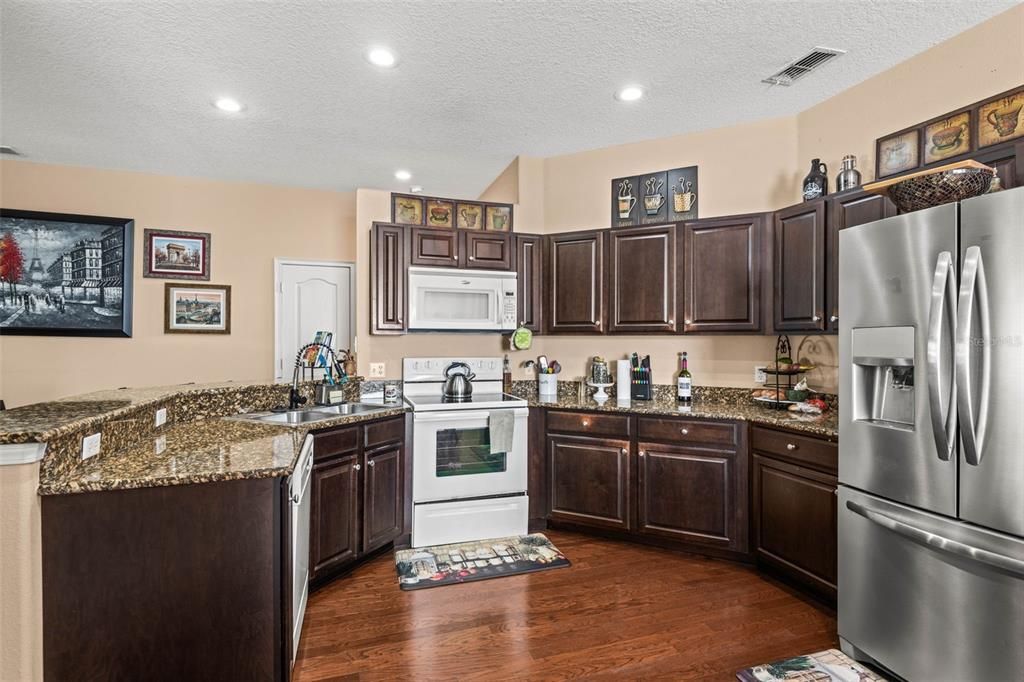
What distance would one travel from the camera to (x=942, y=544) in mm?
1676

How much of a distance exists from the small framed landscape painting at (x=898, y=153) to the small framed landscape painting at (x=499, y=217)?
2.32 m

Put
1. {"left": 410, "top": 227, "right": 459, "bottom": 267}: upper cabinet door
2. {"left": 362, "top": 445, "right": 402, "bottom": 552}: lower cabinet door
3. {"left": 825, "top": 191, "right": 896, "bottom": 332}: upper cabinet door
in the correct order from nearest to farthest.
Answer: {"left": 825, "top": 191, "right": 896, "bottom": 332}: upper cabinet door
{"left": 362, "top": 445, "right": 402, "bottom": 552}: lower cabinet door
{"left": 410, "top": 227, "right": 459, "bottom": 267}: upper cabinet door

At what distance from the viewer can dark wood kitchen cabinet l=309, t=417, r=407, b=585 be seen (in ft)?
8.36

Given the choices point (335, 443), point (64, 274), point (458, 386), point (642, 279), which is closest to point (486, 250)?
point (458, 386)

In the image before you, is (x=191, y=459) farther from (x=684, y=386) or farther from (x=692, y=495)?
(x=684, y=386)

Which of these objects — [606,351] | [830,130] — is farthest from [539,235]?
[830,130]

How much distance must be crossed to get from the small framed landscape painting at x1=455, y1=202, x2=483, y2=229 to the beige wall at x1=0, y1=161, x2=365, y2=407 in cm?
174

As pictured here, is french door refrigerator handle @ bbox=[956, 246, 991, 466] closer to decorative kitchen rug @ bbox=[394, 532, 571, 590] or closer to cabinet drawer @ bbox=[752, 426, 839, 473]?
cabinet drawer @ bbox=[752, 426, 839, 473]

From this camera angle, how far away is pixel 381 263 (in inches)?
136

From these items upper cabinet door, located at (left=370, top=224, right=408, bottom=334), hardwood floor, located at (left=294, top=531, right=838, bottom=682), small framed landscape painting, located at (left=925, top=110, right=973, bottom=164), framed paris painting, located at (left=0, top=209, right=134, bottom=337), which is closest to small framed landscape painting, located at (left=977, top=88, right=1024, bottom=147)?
small framed landscape painting, located at (left=925, top=110, right=973, bottom=164)

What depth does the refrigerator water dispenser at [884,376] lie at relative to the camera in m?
1.84

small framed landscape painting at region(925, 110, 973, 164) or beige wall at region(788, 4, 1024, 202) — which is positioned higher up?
beige wall at region(788, 4, 1024, 202)

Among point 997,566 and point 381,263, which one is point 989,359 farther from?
point 381,263

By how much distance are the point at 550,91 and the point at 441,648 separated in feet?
9.51
